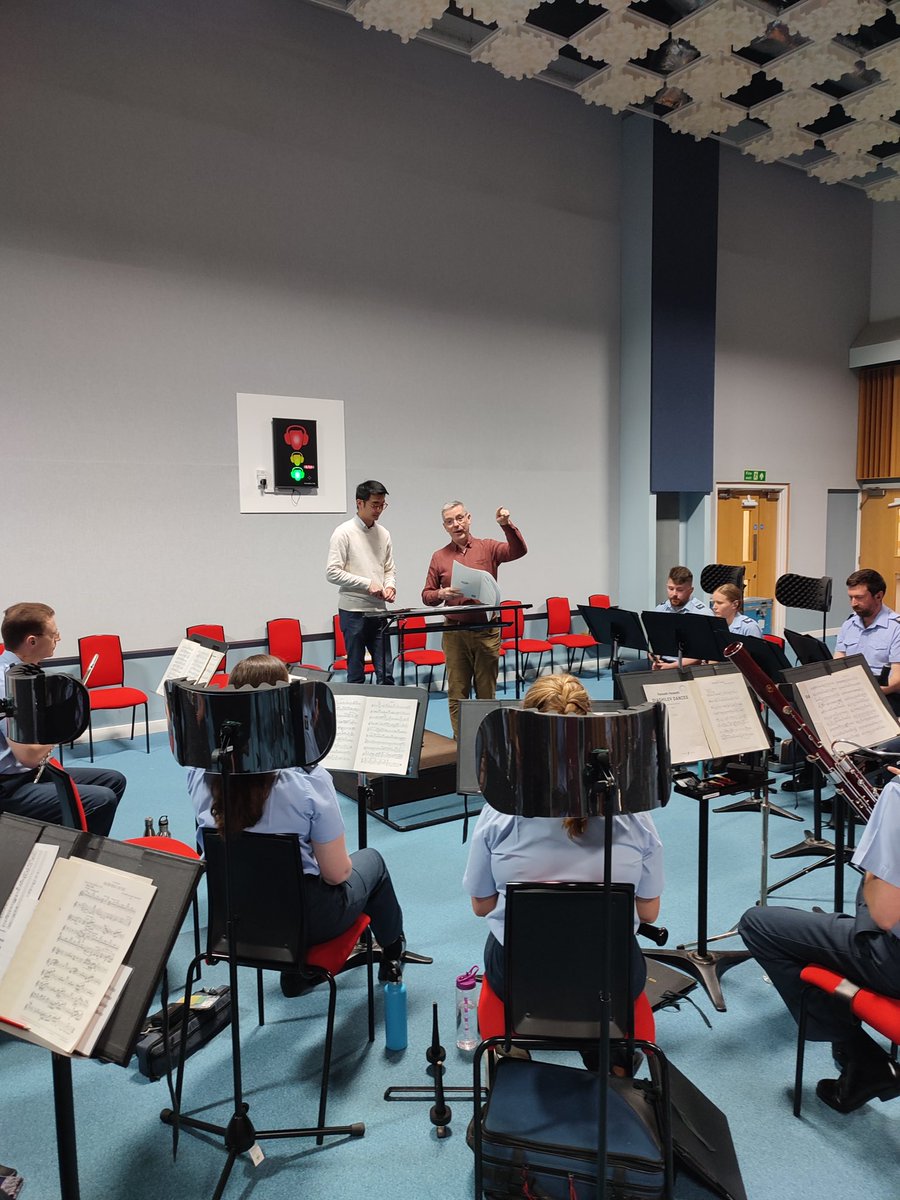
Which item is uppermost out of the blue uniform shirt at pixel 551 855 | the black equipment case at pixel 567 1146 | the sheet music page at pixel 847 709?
the sheet music page at pixel 847 709

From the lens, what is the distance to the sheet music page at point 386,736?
9.87 ft

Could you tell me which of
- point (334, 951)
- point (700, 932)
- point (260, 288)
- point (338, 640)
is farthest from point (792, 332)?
point (334, 951)

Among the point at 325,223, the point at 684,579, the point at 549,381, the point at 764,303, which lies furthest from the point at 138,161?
the point at 764,303

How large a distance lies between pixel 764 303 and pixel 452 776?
8496mm

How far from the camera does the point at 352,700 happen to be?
3154mm

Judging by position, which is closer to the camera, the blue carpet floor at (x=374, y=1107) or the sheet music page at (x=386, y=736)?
the blue carpet floor at (x=374, y=1107)

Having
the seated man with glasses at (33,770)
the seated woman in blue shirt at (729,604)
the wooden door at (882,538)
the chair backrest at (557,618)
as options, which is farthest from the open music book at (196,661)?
the wooden door at (882,538)

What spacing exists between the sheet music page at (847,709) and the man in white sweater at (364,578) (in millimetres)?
2858

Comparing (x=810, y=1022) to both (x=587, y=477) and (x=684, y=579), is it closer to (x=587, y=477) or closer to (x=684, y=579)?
(x=684, y=579)

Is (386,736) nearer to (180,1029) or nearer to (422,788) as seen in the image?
(180,1029)

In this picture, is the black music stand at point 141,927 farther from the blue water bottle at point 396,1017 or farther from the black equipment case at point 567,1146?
the blue water bottle at point 396,1017

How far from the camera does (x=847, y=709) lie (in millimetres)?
3148

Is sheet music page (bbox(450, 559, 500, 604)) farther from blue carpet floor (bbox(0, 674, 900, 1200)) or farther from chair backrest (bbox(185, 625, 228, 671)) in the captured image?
chair backrest (bbox(185, 625, 228, 671))

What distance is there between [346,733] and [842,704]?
1.99 meters
